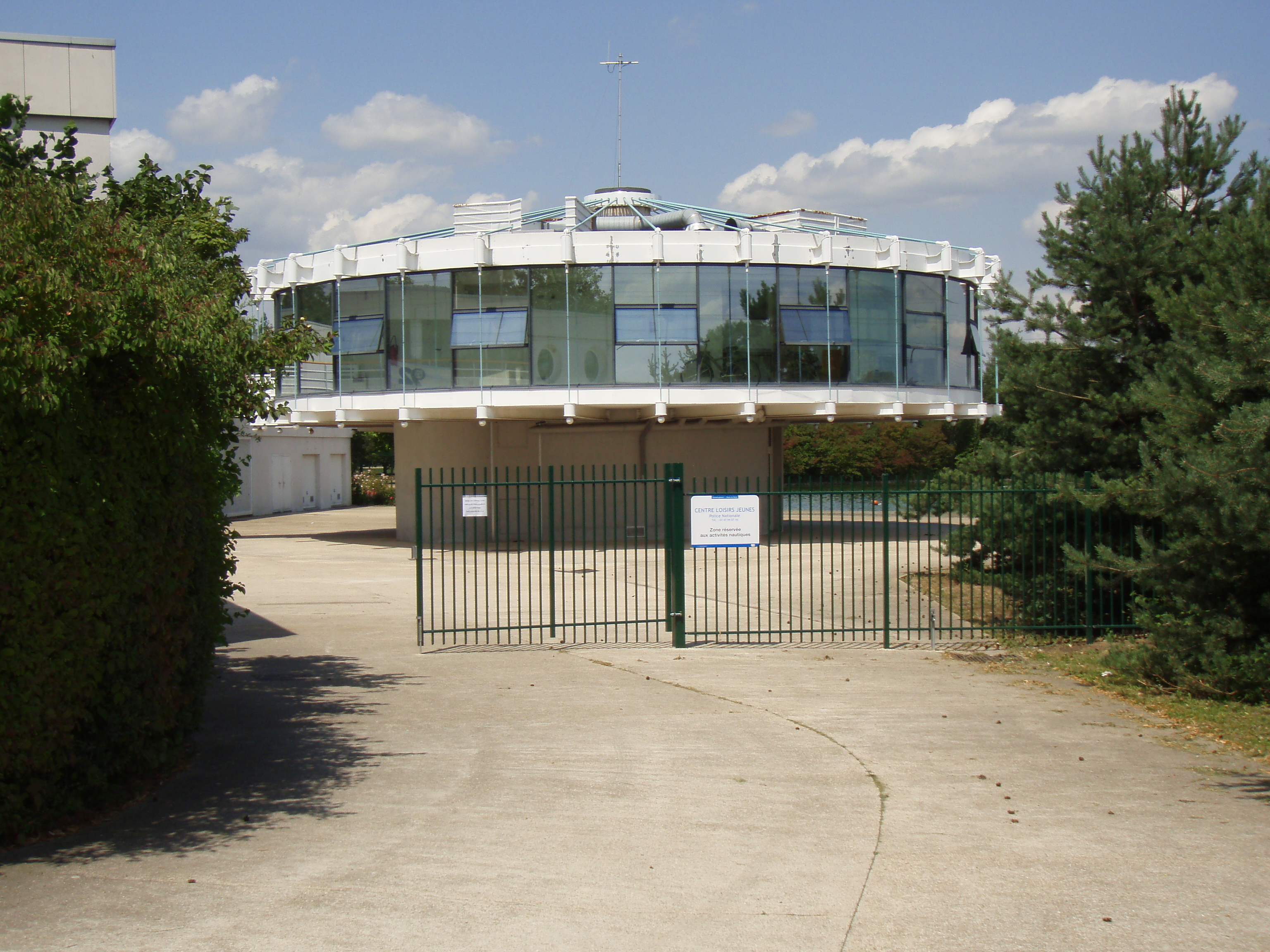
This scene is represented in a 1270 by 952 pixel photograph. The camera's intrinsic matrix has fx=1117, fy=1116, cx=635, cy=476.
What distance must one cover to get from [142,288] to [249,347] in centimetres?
99

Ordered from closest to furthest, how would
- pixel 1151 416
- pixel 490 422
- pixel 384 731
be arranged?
pixel 384 731 < pixel 1151 416 < pixel 490 422

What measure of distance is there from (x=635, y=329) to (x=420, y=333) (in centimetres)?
534

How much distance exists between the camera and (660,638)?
13.8 meters

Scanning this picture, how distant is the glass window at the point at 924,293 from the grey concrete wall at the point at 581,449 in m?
5.19

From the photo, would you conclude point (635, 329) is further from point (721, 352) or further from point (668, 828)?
point (668, 828)

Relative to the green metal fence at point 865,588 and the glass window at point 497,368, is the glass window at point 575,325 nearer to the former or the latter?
the glass window at point 497,368

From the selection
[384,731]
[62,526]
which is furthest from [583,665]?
[62,526]

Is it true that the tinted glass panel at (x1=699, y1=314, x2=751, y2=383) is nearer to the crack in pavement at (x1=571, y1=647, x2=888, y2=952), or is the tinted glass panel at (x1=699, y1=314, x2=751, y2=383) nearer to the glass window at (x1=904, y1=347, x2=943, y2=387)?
the glass window at (x1=904, y1=347, x2=943, y2=387)

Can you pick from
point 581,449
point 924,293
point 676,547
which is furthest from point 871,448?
point 676,547

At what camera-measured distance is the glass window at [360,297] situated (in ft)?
91.6

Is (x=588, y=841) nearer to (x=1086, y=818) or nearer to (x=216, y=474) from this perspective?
(x=1086, y=818)

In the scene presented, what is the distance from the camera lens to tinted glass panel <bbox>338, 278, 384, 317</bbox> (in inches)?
1099

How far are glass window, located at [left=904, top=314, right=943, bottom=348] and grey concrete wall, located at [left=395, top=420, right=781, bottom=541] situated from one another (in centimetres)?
469

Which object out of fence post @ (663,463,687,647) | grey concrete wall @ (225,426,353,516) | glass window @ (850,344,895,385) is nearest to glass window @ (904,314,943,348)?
glass window @ (850,344,895,385)
